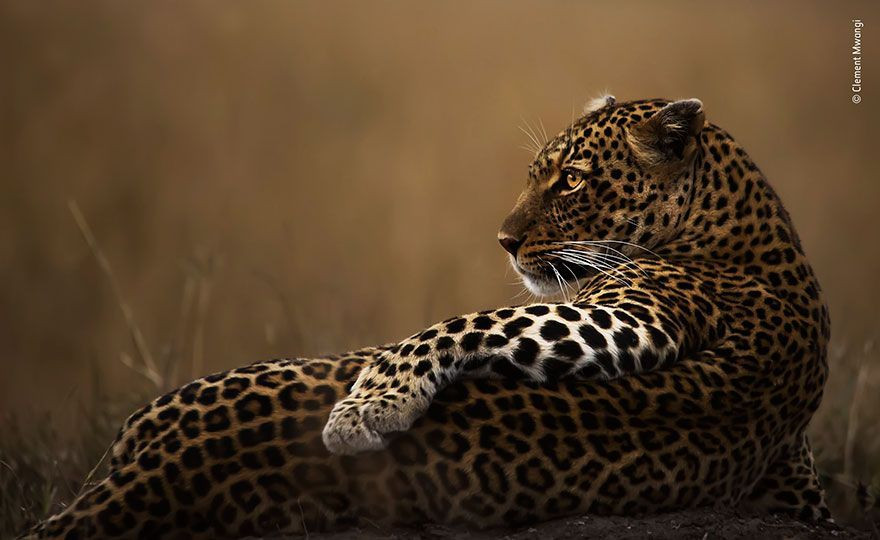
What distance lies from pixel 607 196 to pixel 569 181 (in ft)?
0.80

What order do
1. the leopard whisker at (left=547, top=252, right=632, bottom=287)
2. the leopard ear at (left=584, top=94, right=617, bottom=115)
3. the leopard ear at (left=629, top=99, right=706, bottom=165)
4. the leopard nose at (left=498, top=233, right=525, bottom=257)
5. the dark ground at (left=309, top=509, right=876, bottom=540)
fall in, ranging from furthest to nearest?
the leopard ear at (left=584, top=94, right=617, bottom=115), the leopard nose at (left=498, top=233, right=525, bottom=257), the leopard ear at (left=629, top=99, right=706, bottom=165), the leopard whisker at (left=547, top=252, right=632, bottom=287), the dark ground at (left=309, top=509, right=876, bottom=540)

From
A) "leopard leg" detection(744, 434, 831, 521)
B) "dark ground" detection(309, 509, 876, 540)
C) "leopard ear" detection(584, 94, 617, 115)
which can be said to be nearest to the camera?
"dark ground" detection(309, 509, 876, 540)

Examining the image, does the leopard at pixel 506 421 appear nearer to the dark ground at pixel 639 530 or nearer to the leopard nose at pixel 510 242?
the dark ground at pixel 639 530

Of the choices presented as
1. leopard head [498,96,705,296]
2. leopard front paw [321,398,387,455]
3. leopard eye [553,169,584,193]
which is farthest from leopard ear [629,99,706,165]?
leopard front paw [321,398,387,455]

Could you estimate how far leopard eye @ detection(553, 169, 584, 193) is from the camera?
6.00 m

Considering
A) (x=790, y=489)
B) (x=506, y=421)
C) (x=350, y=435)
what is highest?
(x=350, y=435)

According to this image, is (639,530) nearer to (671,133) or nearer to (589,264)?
(589,264)

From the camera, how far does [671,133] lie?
5.77 meters

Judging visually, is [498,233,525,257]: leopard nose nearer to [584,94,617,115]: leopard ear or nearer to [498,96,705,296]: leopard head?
[498,96,705,296]: leopard head

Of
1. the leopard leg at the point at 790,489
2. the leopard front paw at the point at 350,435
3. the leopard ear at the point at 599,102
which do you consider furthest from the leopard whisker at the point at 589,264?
the leopard front paw at the point at 350,435

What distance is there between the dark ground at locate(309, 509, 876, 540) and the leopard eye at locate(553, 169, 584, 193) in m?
1.84

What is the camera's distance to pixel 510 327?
4543 mm

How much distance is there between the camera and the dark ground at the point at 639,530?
4262mm

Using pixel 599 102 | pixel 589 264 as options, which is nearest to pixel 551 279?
pixel 589 264
